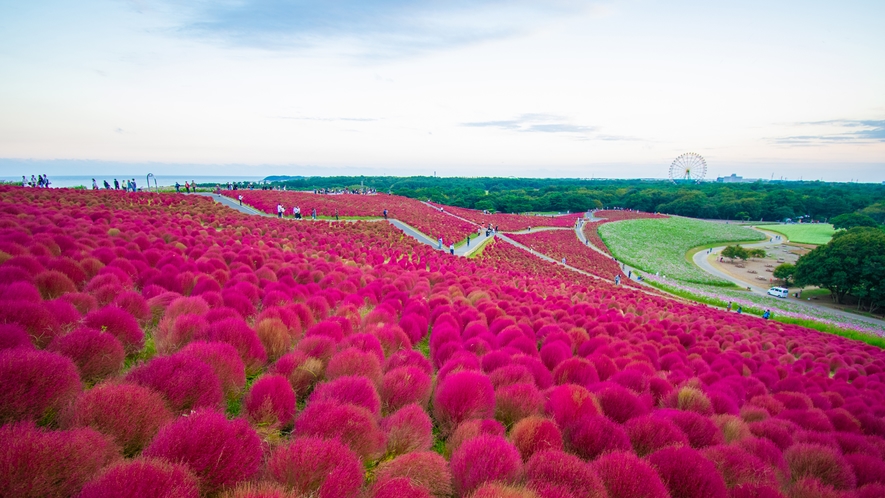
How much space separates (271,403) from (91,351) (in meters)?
1.60

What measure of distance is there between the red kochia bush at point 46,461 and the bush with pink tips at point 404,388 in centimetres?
217

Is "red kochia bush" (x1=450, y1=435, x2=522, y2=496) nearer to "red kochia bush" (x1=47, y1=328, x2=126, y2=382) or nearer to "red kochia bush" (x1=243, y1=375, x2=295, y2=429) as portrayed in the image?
"red kochia bush" (x1=243, y1=375, x2=295, y2=429)

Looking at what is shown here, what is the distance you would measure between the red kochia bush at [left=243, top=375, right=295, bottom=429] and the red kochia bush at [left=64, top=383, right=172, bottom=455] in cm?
62

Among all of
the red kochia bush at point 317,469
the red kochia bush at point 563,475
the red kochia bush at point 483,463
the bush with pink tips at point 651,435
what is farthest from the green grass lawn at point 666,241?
the red kochia bush at point 317,469

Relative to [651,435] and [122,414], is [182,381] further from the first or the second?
[651,435]

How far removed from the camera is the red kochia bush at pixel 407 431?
10.5 feet

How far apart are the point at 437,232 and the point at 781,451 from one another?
33270mm

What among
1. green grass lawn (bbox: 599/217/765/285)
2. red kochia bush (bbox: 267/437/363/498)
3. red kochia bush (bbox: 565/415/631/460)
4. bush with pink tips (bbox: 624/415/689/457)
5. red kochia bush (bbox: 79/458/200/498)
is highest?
red kochia bush (bbox: 79/458/200/498)

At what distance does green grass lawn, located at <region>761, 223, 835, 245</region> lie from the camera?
86938mm

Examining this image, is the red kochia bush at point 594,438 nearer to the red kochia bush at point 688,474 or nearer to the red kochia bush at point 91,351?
the red kochia bush at point 688,474

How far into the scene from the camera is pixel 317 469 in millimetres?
2395

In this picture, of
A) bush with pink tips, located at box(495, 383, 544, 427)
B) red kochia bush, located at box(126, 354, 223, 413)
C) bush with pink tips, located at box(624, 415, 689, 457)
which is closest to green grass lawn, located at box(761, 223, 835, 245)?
bush with pink tips, located at box(624, 415, 689, 457)

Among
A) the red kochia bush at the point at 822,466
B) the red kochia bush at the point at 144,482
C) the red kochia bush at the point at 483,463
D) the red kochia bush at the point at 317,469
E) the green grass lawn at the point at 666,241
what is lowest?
the green grass lawn at the point at 666,241

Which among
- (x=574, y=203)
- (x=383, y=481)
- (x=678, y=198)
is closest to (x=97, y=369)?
(x=383, y=481)
